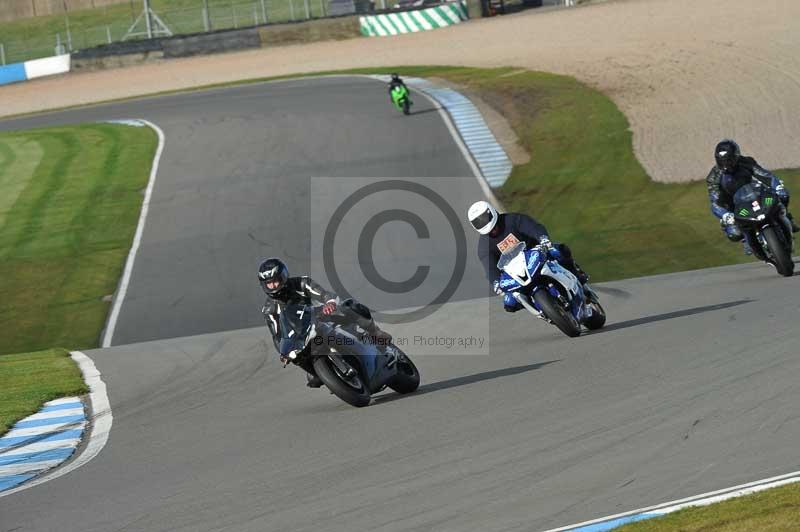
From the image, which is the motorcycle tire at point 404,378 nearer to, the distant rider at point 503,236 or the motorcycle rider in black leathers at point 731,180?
the distant rider at point 503,236

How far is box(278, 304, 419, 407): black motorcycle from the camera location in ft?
37.4

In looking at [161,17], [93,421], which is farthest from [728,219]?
[161,17]

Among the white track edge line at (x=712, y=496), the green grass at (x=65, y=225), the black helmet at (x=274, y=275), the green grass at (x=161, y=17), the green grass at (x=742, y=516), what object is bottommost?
the green grass at (x=161, y=17)

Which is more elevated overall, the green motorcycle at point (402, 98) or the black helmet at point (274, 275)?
the black helmet at point (274, 275)

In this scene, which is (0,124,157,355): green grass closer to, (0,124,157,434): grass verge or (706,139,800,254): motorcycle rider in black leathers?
(0,124,157,434): grass verge

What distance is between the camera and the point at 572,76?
37500 mm

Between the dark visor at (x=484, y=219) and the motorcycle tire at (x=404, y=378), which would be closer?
the motorcycle tire at (x=404, y=378)

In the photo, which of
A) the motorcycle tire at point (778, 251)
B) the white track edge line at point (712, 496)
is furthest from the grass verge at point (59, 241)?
the motorcycle tire at point (778, 251)

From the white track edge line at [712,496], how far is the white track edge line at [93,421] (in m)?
5.04

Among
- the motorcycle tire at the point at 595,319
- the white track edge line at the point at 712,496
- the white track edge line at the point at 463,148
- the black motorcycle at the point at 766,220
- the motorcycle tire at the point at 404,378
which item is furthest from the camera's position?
the white track edge line at the point at 463,148

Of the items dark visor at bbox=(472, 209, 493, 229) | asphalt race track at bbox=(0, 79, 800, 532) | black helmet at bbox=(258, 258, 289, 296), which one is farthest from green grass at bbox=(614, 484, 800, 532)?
dark visor at bbox=(472, 209, 493, 229)

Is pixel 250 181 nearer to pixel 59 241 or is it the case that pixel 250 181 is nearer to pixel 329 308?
pixel 59 241

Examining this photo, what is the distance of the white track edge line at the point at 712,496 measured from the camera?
693 cm

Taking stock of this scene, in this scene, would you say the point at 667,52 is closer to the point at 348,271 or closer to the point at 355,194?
the point at 355,194
